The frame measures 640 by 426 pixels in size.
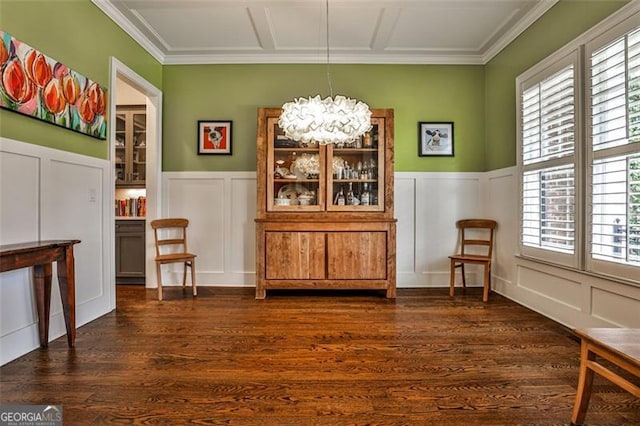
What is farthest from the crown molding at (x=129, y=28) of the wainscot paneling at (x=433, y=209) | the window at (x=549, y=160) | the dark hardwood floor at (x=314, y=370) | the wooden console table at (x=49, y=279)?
the window at (x=549, y=160)

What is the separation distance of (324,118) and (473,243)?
2502 millimetres

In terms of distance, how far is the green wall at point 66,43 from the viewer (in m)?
2.29

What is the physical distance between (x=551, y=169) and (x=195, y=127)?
12.9 ft

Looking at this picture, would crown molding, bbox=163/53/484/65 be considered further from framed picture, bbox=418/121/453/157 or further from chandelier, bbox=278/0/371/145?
chandelier, bbox=278/0/371/145

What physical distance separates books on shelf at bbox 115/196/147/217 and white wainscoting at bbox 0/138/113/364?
1.39 metres

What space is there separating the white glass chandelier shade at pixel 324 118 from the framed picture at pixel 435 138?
5.45 feet

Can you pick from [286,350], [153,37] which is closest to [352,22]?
[153,37]

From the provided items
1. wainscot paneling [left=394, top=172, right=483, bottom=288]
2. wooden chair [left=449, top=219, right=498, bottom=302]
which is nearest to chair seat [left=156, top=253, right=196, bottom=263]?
wainscot paneling [left=394, top=172, right=483, bottom=288]

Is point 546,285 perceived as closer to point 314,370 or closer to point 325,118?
point 314,370

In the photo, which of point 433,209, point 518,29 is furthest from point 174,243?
point 518,29

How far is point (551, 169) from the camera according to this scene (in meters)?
3.10

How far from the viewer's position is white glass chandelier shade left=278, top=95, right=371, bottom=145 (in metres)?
2.79

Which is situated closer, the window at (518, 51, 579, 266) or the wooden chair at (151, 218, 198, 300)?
the window at (518, 51, 579, 266)

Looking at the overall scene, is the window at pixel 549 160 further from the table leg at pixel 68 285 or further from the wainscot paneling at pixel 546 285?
the table leg at pixel 68 285
